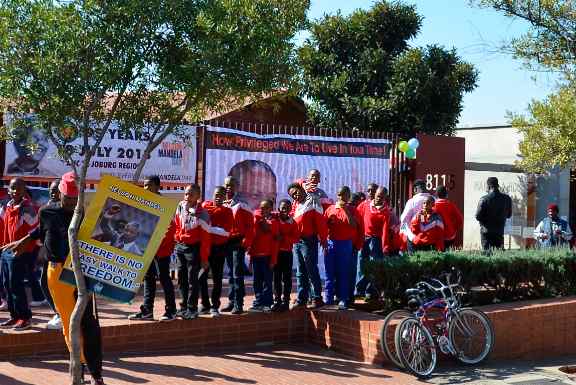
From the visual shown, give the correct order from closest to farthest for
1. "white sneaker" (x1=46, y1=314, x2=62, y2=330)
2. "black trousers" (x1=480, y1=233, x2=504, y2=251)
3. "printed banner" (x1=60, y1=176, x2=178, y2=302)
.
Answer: "printed banner" (x1=60, y1=176, x2=178, y2=302)
"white sneaker" (x1=46, y1=314, x2=62, y2=330)
"black trousers" (x1=480, y1=233, x2=504, y2=251)

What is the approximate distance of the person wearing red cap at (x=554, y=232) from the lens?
1466cm

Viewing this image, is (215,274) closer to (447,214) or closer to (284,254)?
(284,254)

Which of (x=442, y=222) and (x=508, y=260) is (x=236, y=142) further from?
(x=508, y=260)

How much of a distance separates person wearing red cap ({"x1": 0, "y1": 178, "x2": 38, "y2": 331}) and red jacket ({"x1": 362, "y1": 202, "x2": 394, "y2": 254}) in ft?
14.5

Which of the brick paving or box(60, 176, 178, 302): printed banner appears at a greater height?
box(60, 176, 178, 302): printed banner

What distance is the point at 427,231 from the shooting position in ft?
34.4

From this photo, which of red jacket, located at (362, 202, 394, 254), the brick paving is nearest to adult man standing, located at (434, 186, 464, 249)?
red jacket, located at (362, 202, 394, 254)

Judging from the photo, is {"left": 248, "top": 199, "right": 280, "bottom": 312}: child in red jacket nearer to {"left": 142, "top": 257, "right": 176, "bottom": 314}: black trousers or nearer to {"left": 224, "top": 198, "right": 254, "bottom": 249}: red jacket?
{"left": 224, "top": 198, "right": 254, "bottom": 249}: red jacket

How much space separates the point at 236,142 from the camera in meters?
12.8

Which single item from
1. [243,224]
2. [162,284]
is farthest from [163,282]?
[243,224]

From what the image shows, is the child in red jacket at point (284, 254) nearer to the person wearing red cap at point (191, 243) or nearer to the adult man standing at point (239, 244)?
the adult man standing at point (239, 244)

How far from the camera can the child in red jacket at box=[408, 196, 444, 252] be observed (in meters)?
10.5

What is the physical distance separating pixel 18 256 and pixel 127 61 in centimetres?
307

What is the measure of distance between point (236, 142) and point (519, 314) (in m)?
5.46
